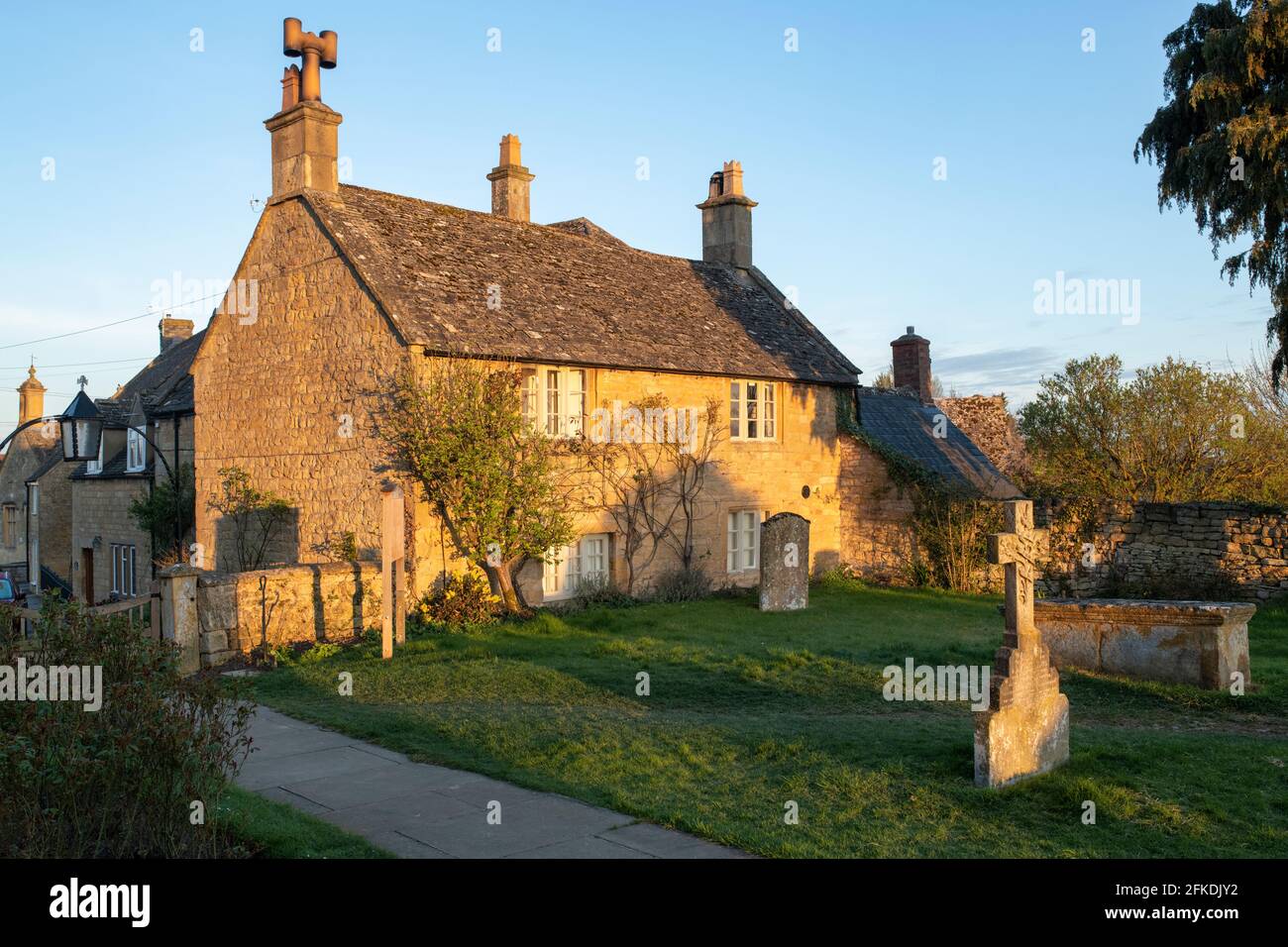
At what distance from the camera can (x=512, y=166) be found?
24078 mm

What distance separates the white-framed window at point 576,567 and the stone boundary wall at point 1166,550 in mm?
8835

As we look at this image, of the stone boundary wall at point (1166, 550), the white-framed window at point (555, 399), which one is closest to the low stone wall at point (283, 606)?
A: the white-framed window at point (555, 399)

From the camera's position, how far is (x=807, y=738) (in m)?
8.47

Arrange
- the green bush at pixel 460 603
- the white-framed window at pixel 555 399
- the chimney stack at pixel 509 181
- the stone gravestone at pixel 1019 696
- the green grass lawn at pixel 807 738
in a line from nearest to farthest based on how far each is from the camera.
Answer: the green grass lawn at pixel 807 738
the stone gravestone at pixel 1019 696
the green bush at pixel 460 603
the white-framed window at pixel 555 399
the chimney stack at pixel 509 181

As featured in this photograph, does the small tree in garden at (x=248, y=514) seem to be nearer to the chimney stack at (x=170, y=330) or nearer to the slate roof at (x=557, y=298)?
the slate roof at (x=557, y=298)

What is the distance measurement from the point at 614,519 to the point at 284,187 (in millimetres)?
8577

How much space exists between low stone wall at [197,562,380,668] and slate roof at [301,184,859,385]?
391cm

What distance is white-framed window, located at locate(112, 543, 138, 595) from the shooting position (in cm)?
2621

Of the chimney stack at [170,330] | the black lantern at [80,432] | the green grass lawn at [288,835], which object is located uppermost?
the chimney stack at [170,330]

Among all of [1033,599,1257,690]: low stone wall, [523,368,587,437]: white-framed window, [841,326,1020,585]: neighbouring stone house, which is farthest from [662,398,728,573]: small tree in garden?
[1033,599,1257,690]: low stone wall

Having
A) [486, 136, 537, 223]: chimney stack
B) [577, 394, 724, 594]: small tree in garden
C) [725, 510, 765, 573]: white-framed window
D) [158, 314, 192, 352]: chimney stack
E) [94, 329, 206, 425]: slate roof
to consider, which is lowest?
[725, 510, 765, 573]: white-framed window

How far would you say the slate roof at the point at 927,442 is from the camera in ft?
76.1

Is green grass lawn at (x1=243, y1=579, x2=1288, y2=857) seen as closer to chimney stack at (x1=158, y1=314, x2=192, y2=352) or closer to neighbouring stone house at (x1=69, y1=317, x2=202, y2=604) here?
neighbouring stone house at (x1=69, y1=317, x2=202, y2=604)

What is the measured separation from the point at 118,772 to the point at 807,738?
5229mm
